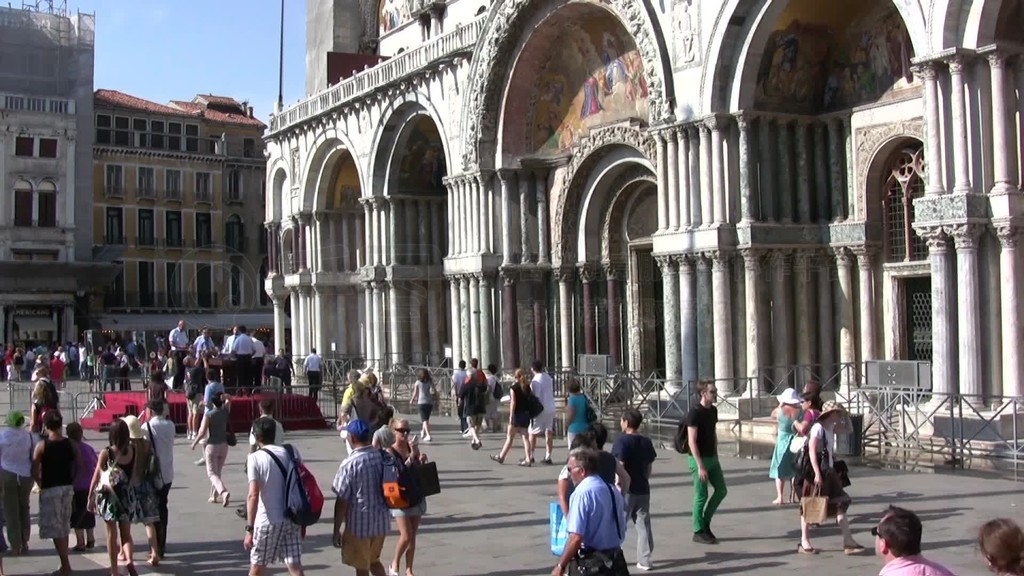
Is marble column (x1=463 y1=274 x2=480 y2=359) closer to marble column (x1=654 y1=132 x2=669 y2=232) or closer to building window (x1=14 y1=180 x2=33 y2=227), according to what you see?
marble column (x1=654 y1=132 x2=669 y2=232)

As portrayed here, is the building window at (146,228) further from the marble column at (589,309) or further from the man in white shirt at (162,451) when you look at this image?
the man in white shirt at (162,451)

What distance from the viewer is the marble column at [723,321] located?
70.8ft

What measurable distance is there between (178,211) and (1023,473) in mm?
57641

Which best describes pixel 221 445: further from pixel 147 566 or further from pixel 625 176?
pixel 625 176

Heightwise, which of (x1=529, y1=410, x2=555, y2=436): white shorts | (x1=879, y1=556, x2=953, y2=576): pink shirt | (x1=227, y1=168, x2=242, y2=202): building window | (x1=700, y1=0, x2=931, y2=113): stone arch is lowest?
(x1=529, y1=410, x2=555, y2=436): white shorts

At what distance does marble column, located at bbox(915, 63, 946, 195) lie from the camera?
17562 millimetres

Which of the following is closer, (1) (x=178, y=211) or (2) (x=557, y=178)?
(2) (x=557, y=178)

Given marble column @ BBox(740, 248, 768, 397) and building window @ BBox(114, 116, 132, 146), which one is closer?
marble column @ BBox(740, 248, 768, 397)

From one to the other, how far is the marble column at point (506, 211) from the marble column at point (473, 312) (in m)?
1.29

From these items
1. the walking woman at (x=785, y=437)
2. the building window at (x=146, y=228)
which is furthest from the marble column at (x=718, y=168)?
the building window at (x=146, y=228)

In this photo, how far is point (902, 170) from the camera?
2088 centimetres

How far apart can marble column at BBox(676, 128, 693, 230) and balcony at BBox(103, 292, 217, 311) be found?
48120mm

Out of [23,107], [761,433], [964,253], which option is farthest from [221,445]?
[23,107]

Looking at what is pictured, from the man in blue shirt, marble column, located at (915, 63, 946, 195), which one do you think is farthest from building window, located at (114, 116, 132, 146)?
the man in blue shirt
